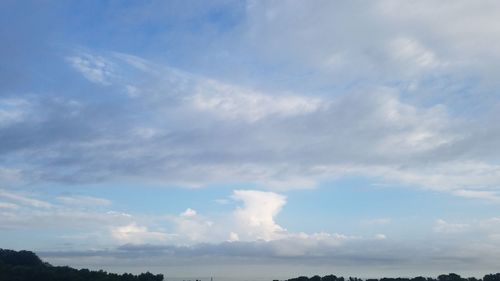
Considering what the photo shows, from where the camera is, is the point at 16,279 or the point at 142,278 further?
the point at 142,278

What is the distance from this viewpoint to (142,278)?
19438 centimetres

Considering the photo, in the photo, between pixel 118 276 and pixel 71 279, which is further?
pixel 118 276

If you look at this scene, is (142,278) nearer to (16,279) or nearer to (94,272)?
(94,272)

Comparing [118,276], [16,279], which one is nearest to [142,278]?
[118,276]

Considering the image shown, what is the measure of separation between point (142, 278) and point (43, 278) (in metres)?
30.3

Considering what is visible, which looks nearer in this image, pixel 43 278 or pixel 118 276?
pixel 43 278

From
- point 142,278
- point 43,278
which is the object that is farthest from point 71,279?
point 142,278

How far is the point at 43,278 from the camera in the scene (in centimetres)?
18150

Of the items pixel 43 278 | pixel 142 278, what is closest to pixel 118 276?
pixel 142 278

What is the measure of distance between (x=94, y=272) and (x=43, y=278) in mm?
15433

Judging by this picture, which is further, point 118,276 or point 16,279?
point 118,276

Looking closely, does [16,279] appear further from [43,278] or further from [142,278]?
[142,278]

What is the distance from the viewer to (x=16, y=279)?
588 ft

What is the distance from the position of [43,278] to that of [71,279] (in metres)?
8.91
